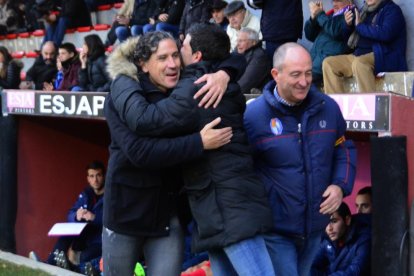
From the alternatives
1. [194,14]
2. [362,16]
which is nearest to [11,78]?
[194,14]

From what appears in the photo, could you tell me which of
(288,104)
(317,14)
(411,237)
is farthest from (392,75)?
(288,104)

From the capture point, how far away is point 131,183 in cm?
370

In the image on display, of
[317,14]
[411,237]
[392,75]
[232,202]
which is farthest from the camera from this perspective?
[317,14]

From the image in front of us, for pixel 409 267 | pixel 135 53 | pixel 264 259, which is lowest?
pixel 409 267

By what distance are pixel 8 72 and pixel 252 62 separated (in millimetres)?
4745

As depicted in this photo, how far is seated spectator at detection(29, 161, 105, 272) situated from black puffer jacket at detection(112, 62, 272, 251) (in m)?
3.27

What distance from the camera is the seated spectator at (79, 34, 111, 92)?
8727 mm

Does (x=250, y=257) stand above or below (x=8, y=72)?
below

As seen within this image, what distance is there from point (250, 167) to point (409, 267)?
152cm

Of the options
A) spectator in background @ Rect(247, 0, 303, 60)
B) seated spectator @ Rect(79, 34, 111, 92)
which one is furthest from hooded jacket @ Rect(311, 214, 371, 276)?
seated spectator @ Rect(79, 34, 111, 92)

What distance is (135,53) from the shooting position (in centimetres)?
370

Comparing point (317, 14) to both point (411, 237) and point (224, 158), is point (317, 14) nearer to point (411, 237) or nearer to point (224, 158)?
point (411, 237)

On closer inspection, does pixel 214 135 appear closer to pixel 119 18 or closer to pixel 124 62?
pixel 124 62

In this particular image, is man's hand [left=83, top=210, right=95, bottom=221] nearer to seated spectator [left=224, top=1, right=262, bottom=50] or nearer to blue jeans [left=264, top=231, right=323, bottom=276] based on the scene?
seated spectator [left=224, top=1, right=262, bottom=50]
